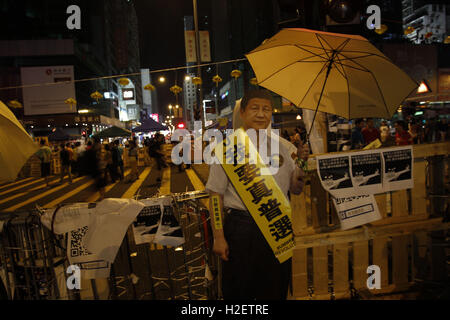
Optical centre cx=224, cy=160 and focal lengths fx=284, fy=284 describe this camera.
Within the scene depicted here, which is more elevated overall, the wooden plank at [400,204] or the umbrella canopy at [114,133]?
the umbrella canopy at [114,133]

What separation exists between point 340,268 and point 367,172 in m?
1.12

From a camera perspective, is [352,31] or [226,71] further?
[226,71]

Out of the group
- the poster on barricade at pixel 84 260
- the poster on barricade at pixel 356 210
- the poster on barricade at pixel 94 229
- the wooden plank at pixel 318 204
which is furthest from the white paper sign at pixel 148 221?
the poster on barricade at pixel 356 210

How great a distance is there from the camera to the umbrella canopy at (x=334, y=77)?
8.92 feet

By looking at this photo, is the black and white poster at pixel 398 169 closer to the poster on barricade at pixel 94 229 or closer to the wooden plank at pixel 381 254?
the wooden plank at pixel 381 254

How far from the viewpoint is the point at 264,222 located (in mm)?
2271

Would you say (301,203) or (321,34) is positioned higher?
(321,34)

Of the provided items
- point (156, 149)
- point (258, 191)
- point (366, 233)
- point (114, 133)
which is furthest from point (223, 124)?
point (258, 191)

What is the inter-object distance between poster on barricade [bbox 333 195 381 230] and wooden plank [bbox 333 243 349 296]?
31 centimetres

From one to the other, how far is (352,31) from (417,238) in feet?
8.51

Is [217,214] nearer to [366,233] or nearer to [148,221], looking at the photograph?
[148,221]

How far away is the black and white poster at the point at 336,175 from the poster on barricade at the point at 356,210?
0.33ft

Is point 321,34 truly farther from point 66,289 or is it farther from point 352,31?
point 66,289

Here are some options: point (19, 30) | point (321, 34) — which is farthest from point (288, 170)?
point (19, 30)
